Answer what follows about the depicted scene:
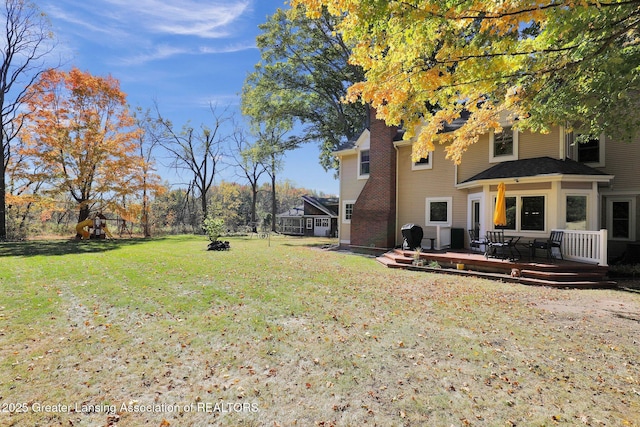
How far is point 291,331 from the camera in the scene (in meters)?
4.73

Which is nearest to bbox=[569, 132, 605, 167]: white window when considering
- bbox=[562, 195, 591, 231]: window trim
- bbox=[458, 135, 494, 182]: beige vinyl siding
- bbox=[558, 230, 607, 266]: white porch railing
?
bbox=[562, 195, 591, 231]: window trim

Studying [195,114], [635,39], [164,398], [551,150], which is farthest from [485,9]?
[195,114]

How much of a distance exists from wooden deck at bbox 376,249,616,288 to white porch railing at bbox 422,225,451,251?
2.67 metres

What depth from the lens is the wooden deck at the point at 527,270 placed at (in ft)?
27.5

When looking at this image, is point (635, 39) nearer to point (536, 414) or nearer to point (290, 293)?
point (536, 414)

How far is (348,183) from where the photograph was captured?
18.1 metres

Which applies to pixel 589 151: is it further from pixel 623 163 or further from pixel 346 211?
pixel 346 211

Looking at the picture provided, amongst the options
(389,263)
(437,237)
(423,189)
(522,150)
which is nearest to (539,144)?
(522,150)

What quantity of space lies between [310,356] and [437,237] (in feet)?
36.4

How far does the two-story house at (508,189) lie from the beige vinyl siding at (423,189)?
0.15 feet

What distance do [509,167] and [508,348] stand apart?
9998 mm

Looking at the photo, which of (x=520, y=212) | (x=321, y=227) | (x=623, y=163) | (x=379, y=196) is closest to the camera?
Result: (x=520, y=212)

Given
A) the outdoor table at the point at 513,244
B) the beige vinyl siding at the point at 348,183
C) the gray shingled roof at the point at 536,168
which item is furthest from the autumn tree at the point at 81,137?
the outdoor table at the point at 513,244

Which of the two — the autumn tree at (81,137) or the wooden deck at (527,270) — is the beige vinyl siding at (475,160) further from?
the autumn tree at (81,137)
